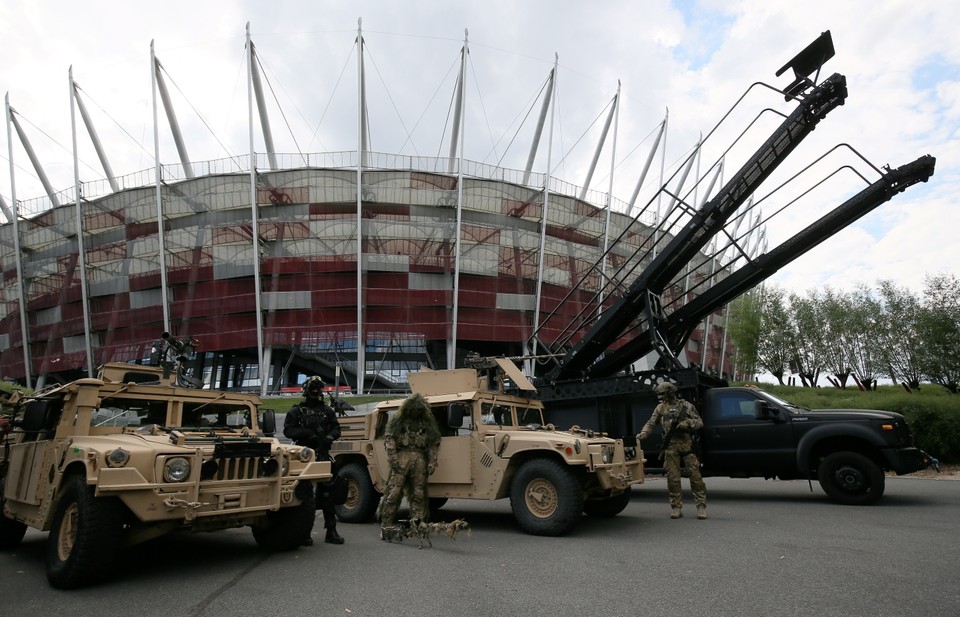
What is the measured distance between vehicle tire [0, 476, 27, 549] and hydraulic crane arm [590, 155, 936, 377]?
9967 millimetres

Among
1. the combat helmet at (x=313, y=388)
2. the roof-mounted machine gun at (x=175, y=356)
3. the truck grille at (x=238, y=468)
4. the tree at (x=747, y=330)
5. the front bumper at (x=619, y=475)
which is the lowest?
the front bumper at (x=619, y=475)

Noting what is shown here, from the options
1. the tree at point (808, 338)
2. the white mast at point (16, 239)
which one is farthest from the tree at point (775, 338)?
the white mast at point (16, 239)

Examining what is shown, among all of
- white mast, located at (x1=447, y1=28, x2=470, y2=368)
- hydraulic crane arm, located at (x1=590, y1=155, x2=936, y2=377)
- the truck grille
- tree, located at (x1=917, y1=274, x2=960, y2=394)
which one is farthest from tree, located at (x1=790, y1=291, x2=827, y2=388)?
the truck grille

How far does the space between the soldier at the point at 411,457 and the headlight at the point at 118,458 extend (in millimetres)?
2887

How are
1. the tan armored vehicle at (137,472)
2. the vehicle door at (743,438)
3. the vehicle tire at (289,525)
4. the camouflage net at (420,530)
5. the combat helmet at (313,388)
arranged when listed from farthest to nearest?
the vehicle door at (743,438) → the combat helmet at (313,388) → the camouflage net at (420,530) → the vehicle tire at (289,525) → the tan armored vehicle at (137,472)

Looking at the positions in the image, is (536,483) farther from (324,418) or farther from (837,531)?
(837,531)

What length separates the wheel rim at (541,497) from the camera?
705cm

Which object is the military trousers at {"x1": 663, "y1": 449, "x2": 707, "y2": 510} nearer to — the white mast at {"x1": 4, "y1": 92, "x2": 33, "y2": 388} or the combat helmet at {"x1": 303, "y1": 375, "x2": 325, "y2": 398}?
the combat helmet at {"x1": 303, "y1": 375, "x2": 325, "y2": 398}

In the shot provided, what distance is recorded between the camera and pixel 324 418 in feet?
24.6

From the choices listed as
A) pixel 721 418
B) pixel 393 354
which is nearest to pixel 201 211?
pixel 393 354

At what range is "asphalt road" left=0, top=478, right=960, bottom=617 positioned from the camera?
4.18m

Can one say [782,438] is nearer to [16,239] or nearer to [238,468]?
[238,468]

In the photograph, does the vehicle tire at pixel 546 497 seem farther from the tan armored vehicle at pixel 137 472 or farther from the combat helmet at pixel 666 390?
the tan armored vehicle at pixel 137 472

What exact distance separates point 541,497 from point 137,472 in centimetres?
432
